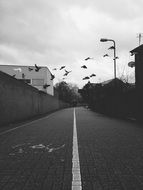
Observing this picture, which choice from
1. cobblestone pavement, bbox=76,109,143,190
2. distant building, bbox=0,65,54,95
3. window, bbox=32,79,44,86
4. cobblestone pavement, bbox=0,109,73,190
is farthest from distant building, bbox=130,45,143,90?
window, bbox=32,79,44,86

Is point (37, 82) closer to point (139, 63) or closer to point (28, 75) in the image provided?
point (28, 75)

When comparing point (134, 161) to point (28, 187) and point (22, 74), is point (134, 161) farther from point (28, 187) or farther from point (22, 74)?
point (22, 74)

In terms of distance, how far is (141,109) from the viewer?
60.8 feet

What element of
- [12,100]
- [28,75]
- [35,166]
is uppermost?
[28,75]

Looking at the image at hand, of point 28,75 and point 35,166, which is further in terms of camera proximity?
point 28,75

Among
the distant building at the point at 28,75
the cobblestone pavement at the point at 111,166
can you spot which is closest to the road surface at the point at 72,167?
the cobblestone pavement at the point at 111,166

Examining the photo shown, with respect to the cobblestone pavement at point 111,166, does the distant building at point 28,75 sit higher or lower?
higher

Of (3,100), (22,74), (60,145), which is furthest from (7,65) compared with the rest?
(60,145)

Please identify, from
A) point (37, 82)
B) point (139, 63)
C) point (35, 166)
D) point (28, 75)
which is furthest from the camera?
point (37, 82)

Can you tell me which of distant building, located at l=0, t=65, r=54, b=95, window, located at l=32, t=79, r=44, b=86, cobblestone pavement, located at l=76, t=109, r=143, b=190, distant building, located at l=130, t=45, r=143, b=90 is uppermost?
distant building, located at l=0, t=65, r=54, b=95

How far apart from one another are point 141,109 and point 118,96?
23.3 feet

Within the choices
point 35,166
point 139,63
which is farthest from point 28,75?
point 35,166

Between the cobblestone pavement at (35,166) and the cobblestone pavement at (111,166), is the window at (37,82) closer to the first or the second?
the cobblestone pavement at (35,166)

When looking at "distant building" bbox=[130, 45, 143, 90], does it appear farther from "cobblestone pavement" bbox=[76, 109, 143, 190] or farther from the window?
the window
